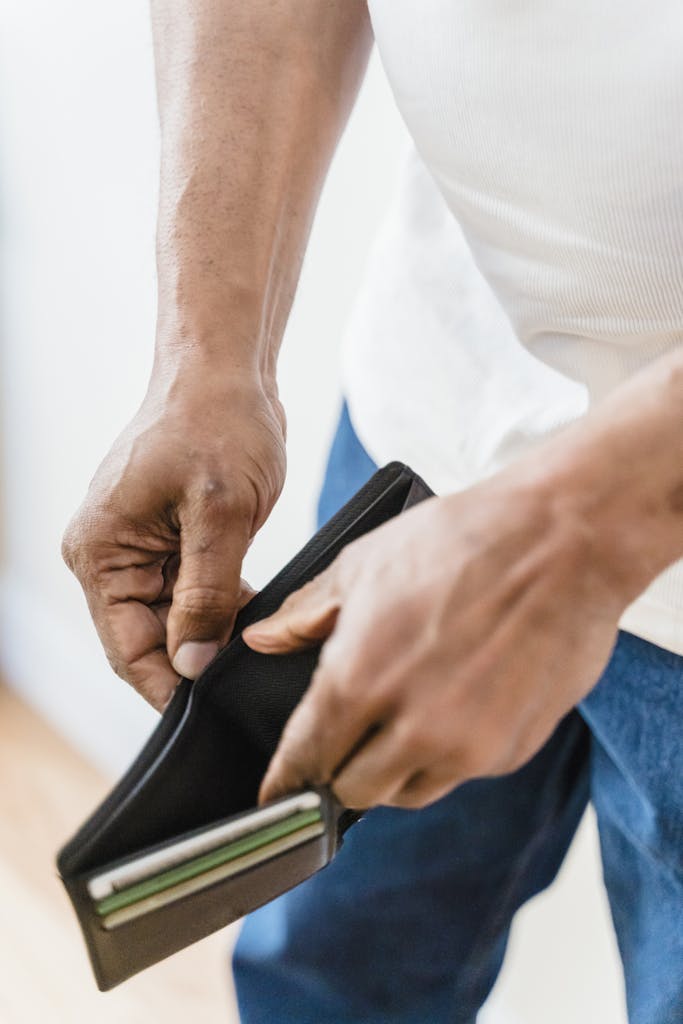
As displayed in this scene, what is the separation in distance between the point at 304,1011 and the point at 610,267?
1.89ft

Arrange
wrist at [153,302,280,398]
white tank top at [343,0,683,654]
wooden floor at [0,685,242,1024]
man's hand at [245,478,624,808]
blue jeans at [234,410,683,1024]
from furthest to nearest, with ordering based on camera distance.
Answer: wooden floor at [0,685,242,1024] → blue jeans at [234,410,683,1024] → wrist at [153,302,280,398] → white tank top at [343,0,683,654] → man's hand at [245,478,624,808]

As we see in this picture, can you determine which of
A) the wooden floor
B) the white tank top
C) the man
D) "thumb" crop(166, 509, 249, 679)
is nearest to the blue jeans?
the man

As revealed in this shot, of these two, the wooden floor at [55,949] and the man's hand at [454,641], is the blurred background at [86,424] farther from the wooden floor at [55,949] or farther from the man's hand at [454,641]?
the man's hand at [454,641]

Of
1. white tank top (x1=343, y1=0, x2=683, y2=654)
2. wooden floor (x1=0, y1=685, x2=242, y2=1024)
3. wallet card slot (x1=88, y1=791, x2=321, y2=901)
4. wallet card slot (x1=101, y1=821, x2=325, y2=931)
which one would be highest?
white tank top (x1=343, y1=0, x2=683, y2=654)

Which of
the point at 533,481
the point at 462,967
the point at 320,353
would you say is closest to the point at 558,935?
the point at 462,967

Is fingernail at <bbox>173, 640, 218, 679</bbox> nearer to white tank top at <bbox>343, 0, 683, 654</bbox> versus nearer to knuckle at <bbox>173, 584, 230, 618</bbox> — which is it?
knuckle at <bbox>173, 584, 230, 618</bbox>

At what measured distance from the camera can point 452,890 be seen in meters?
0.78

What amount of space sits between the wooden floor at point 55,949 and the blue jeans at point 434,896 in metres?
0.48

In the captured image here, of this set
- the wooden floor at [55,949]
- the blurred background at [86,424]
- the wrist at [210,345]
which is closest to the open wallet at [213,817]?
the wrist at [210,345]

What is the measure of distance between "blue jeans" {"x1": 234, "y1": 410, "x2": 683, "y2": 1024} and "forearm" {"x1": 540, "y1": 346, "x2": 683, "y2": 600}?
0.31 m

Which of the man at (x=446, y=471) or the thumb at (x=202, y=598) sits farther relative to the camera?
the thumb at (x=202, y=598)

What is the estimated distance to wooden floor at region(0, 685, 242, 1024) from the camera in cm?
129

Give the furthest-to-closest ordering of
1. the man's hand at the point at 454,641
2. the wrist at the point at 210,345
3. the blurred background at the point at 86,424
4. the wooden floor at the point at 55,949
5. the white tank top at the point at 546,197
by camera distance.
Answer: the wooden floor at the point at 55,949 < the blurred background at the point at 86,424 < the wrist at the point at 210,345 < the white tank top at the point at 546,197 < the man's hand at the point at 454,641

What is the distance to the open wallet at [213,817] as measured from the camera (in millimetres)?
386
